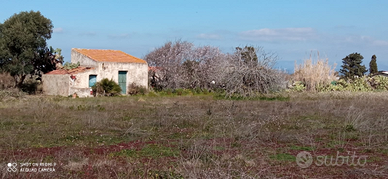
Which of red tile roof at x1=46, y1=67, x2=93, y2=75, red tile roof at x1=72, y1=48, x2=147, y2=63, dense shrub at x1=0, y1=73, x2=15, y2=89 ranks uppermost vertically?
red tile roof at x1=72, y1=48, x2=147, y2=63

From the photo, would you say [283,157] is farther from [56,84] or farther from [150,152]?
[56,84]

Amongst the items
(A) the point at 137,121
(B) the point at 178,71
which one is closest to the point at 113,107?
(A) the point at 137,121

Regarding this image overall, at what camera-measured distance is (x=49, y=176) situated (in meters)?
6.06

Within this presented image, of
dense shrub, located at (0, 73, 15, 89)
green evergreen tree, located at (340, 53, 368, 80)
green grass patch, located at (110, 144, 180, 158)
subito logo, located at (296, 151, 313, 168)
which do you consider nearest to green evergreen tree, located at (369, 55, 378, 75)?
green evergreen tree, located at (340, 53, 368, 80)

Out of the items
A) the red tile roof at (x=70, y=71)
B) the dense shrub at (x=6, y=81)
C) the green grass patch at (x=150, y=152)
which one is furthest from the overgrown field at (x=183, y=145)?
the red tile roof at (x=70, y=71)

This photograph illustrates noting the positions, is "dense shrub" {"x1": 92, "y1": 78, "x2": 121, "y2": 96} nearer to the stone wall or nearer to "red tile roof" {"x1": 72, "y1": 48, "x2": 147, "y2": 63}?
the stone wall

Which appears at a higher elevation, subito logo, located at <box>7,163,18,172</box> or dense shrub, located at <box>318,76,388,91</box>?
dense shrub, located at <box>318,76,388,91</box>

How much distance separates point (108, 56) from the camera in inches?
1099

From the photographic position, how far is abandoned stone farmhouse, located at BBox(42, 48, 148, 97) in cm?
2417

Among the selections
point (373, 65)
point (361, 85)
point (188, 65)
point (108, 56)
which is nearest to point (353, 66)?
point (373, 65)

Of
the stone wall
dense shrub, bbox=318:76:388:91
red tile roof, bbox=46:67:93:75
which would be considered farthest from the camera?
dense shrub, bbox=318:76:388:91

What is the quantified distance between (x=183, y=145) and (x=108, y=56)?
816 inches

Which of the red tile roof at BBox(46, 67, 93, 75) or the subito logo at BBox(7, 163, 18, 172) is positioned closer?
the subito logo at BBox(7, 163, 18, 172)

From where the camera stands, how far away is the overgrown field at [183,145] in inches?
251
